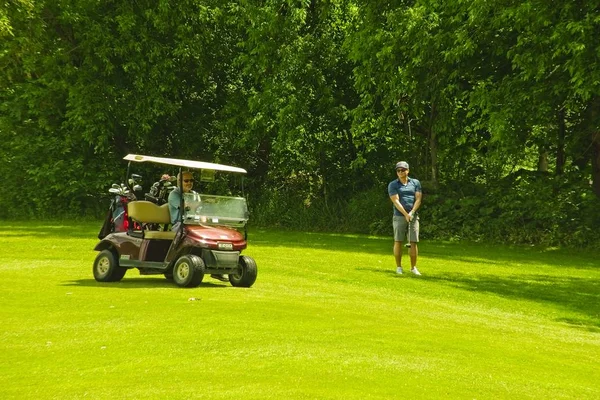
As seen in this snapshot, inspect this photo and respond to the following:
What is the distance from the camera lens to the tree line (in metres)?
32.0

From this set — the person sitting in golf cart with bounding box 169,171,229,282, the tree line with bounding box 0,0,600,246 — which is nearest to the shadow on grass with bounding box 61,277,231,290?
the person sitting in golf cart with bounding box 169,171,229,282

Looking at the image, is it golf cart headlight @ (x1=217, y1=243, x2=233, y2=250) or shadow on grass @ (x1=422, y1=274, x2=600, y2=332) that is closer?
shadow on grass @ (x1=422, y1=274, x2=600, y2=332)

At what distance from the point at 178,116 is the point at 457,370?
3688 centimetres

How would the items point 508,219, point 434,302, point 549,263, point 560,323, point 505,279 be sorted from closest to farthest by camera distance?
1. point 560,323
2. point 434,302
3. point 505,279
4. point 549,263
5. point 508,219

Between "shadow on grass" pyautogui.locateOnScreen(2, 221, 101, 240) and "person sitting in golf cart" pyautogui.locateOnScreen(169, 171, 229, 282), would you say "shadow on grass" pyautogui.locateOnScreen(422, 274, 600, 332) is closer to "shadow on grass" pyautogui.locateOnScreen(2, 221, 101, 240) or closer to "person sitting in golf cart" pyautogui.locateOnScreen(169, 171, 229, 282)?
"person sitting in golf cart" pyautogui.locateOnScreen(169, 171, 229, 282)

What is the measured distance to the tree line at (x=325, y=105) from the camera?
3203 cm

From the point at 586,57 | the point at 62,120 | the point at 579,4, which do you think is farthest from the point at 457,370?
the point at 62,120

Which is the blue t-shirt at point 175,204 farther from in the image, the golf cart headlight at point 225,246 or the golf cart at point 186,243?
the golf cart headlight at point 225,246

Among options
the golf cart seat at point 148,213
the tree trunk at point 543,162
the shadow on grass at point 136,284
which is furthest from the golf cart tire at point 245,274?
the tree trunk at point 543,162

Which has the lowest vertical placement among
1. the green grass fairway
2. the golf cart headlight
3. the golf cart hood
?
the green grass fairway

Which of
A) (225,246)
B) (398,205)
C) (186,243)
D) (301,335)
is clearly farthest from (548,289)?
(301,335)

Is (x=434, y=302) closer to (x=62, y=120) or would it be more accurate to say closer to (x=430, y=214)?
(x=430, y=214)

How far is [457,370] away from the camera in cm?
1025

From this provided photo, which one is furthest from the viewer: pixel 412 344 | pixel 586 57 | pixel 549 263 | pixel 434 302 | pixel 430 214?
pixel 430 214
